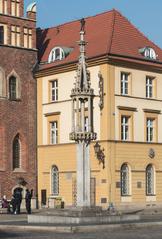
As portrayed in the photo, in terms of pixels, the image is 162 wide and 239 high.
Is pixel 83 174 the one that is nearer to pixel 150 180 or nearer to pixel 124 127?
pixel 124 127

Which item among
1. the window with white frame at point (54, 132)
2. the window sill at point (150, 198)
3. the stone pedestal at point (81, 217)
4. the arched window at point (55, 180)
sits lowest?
the window sill at point (150, 198)

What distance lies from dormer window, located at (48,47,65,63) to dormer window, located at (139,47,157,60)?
5.71 m

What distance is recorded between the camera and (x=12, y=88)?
48.1m

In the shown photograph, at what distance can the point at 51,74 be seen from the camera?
159ft

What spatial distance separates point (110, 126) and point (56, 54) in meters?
8.35

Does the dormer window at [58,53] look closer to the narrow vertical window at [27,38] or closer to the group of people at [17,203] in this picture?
the narrow vertical window at [27,38]

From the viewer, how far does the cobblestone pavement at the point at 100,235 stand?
21984mm

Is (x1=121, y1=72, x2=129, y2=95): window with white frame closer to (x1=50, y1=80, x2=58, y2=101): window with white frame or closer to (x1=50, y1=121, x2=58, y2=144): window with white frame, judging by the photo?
(x1=50, y1=80, x2=58, y2=101): window with white frame

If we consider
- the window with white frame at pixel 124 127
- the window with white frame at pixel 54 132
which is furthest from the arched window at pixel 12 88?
the window with white frame at pixel 124 127

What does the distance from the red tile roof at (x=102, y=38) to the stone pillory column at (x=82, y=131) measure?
533 inches

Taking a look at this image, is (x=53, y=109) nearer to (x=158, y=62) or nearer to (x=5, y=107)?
(x=5, y=107)

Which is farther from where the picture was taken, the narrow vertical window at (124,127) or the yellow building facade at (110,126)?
the narrow vertical window at (124,127)

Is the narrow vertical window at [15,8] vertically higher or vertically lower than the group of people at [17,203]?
higher

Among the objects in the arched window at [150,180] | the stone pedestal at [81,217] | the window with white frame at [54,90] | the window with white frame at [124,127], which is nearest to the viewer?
the stone pedestal at [81,217]
